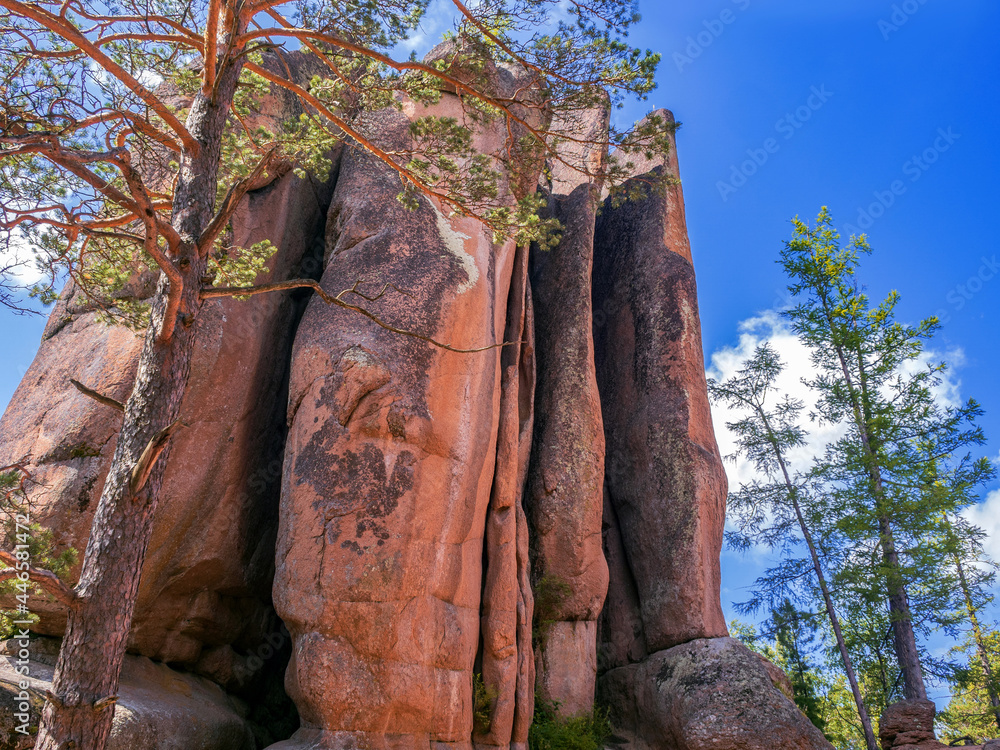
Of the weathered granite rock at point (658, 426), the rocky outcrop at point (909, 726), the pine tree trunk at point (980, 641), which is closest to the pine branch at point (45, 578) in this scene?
the weathered granite rock at point (658, 426)

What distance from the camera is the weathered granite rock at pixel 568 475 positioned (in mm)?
11039

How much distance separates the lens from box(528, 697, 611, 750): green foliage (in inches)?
382

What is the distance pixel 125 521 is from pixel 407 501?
392cm

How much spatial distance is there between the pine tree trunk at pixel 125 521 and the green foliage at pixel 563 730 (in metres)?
6.42

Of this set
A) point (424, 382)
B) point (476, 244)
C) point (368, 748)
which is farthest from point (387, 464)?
point (476, 244)

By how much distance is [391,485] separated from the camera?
860cm

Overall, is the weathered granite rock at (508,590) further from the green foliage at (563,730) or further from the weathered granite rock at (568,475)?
the weathered granite rock at (568,475)

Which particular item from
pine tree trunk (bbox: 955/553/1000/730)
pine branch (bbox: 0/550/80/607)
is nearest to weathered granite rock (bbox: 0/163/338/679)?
pine branch (bbox: 0/550/80/607)

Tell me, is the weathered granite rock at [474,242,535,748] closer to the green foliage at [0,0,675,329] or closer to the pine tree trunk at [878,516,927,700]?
the green foliage at [0,0,675,329]

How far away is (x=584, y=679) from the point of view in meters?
11.0

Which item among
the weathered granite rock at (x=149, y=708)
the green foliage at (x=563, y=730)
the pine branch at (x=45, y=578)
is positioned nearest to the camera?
the pine branch at (x=45, y=578)

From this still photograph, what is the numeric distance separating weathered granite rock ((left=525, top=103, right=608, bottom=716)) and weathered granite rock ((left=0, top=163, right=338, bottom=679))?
4305mm

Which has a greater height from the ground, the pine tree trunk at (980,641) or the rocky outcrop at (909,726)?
the pine tree trunk at (980,641)

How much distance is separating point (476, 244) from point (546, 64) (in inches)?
140
